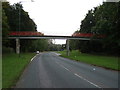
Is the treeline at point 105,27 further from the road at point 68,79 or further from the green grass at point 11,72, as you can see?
the road at point 68,79

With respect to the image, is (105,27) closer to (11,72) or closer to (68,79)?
(11,72)

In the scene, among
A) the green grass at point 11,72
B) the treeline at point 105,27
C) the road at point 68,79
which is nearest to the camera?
the road at point 68,79

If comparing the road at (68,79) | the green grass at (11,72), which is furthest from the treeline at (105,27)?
the road at (68,79)

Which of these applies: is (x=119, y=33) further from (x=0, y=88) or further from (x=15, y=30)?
(x=0, y=88)

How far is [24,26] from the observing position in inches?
3351

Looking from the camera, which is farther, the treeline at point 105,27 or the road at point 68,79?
the treeline at point 105,27

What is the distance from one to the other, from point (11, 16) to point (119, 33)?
3682 cm

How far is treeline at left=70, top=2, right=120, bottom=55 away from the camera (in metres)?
48.9

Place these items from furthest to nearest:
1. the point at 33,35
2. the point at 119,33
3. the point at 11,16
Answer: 1. the point at 11,16
2. the point at 33,35
3. the point at 119,33

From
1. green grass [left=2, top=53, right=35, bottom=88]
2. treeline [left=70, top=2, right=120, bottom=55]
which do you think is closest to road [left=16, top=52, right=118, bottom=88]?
green grass [left=2, top=53, right=35, bottom=88]

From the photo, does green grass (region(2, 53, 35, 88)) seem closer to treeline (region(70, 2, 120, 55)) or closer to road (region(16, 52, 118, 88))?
road (region(16, 52, 118, 88))

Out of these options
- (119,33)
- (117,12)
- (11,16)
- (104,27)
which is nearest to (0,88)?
(117,12)

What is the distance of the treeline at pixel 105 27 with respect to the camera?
48938mm

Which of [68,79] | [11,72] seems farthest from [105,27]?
[68,79]
